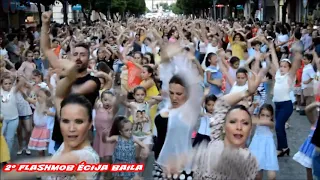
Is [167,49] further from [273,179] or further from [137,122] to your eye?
[273,179]

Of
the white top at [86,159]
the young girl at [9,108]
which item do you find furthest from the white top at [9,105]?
the white top at [86,159]

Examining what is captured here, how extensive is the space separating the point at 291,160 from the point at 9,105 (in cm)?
407

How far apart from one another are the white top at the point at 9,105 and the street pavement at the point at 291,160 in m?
0.63

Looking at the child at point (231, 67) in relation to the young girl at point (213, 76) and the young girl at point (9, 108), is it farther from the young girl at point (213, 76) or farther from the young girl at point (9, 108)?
the young girl at point (9, 108)

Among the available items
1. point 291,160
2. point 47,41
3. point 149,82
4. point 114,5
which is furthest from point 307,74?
point 114,5

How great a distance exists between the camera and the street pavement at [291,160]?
7867mm

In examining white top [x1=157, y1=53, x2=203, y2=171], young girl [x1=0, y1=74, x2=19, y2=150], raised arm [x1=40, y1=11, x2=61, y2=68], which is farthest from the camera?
young girl [x1=0, y1=74, x2=19, y2=150]

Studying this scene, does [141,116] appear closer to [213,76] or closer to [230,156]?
[213,76]

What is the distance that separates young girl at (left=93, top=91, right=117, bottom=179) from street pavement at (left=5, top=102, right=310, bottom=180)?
33.6 inches

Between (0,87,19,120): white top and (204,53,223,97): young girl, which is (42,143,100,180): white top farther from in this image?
(204,53,223,97): young girl

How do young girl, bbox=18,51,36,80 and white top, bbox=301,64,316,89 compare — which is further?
white top, bbox=301,64,316,89

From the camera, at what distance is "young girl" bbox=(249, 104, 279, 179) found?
6977mm

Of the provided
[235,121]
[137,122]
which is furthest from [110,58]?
[235,121]

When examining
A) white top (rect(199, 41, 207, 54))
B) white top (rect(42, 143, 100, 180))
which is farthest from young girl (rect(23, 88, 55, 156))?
white top (rect(199, 41, 207, 54))
